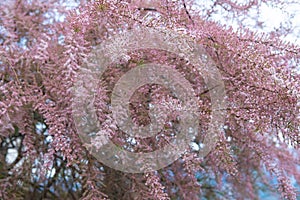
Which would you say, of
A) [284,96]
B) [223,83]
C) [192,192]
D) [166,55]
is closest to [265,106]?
[284,96]

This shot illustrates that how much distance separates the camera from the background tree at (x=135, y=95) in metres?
0.81

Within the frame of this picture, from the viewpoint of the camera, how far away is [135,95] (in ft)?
3.13

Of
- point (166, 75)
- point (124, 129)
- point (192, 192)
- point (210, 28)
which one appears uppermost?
point (210, 28)

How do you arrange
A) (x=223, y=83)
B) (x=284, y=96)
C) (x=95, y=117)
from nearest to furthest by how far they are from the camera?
(x=284, y=96)
(x=95, y=117)
(x=223, y=83)

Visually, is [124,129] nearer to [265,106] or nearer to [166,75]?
[166,75]

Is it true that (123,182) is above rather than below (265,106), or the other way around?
below

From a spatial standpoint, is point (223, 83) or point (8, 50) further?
point (8, 50)

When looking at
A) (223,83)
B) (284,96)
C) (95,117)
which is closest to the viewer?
(284,96)

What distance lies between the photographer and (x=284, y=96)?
30.5 inches

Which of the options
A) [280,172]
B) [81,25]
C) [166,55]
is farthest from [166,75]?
[280,172]

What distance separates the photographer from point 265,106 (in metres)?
0.82

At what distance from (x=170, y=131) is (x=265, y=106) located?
0.86 feet

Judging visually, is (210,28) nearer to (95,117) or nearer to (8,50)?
(95,117)

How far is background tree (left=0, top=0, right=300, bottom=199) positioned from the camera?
2.67ft
